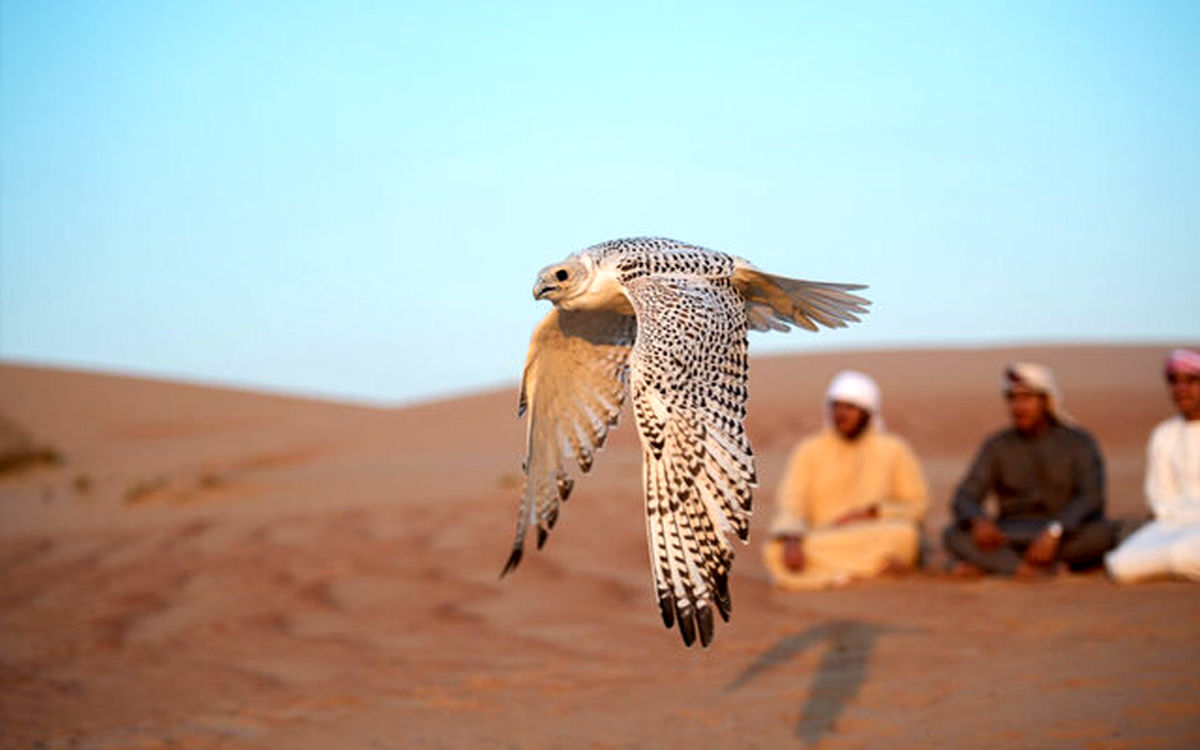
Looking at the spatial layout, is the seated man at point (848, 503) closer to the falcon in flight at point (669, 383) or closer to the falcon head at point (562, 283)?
the falcon in flight at point (669, 383)

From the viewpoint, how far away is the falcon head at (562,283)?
4.18m

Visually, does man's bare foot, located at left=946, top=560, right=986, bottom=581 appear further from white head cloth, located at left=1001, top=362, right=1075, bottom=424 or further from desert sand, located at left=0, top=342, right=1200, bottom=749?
white head cloth, located at left=1001, top=362, right=1075, bottom=424

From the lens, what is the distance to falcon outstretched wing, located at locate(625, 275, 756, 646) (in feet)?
10.2

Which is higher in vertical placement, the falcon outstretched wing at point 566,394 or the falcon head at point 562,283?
the falcon head at point 562,283

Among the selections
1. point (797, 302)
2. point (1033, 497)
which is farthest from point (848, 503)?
point (797, 302)

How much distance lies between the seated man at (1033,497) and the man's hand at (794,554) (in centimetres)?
86

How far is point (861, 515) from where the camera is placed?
7.59 metres

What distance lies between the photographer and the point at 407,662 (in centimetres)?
618

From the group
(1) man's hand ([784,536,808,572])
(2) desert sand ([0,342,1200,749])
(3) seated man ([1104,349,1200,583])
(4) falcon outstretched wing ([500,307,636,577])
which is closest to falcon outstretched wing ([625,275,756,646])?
(4) falcon outstretched wing ([500,307,636,577])

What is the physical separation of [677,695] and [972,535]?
2.80 meters

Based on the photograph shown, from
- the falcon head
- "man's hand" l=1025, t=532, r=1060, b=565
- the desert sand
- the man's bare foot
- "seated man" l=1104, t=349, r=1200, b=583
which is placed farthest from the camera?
the man's bare foot

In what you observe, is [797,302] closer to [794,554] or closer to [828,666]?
[828,666]

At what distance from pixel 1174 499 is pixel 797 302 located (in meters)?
3.23

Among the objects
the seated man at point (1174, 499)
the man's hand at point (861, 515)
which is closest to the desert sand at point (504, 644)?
the seated man at point (1174, 499)
